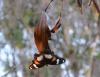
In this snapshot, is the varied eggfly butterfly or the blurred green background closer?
the varied eggfly butterfly

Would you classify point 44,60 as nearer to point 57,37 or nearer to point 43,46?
point 43,46

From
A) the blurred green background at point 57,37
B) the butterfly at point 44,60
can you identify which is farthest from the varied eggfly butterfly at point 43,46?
the blurred green background at point 57,37

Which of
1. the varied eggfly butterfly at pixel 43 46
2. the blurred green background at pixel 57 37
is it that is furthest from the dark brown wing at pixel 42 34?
the blurred green background at pixel 57 37

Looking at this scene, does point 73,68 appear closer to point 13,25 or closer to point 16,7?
point 13,25

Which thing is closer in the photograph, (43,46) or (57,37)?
(43,46)

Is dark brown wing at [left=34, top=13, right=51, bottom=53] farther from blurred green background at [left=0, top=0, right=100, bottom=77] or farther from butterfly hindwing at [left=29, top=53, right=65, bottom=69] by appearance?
blurred green background at [left=0, top=0, right=100, bottom=77]

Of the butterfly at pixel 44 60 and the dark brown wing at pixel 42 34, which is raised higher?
the dark brown wing at pixel 42 34

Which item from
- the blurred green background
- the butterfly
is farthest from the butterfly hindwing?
the blurred green background

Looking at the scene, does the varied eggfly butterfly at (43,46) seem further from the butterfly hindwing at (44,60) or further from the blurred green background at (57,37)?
the blurred green background at (57,37)

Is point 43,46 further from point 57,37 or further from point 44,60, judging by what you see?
point 57,37

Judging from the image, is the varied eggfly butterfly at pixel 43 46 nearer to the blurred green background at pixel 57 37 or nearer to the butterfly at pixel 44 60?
the butterfly at pixel 44 60

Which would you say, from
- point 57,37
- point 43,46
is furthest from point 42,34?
point 57,37

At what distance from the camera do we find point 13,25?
4.10 meters

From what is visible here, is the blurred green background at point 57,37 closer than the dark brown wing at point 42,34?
No
